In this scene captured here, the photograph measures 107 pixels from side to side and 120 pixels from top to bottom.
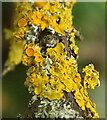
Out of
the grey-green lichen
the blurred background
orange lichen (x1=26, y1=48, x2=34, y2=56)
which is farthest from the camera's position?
the blurred background

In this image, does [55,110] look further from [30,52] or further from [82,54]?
[82,54]

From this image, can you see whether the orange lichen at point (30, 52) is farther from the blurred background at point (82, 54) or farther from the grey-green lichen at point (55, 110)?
the blurred background at point (82, 54)

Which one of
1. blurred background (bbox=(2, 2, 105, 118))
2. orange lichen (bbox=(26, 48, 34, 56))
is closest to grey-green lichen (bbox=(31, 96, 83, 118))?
orange lichen (bbox=(26, 48, 34, 56))

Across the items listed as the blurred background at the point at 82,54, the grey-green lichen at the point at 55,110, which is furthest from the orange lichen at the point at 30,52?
the blurred background at the point at 82,54

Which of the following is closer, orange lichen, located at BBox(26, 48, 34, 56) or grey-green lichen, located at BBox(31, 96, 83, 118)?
grey-green lichen, located at BBox(31, 96, 83, 118)

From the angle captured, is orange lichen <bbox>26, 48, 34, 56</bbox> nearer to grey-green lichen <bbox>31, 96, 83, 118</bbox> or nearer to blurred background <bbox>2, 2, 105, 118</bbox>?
grey-green lichen <bbox>31, 96, 83, 118</bbox>

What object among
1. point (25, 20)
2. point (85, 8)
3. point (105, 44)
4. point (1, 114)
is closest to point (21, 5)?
point (25, 20)

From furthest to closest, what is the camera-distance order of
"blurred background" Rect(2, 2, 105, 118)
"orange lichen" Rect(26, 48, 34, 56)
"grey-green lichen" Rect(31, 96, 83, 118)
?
1. "blurred background" Rect(2, 2, 105, 118)
2. "orange lichen" Rect(26, 48, 34, 56)
3. "grey-green lichen" Rect(31, 96, 83, 118)

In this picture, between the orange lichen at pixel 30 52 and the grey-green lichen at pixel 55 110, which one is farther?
the orange lichen at pixel 30 52

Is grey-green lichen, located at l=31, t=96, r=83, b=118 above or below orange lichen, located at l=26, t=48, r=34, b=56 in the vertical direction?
below
